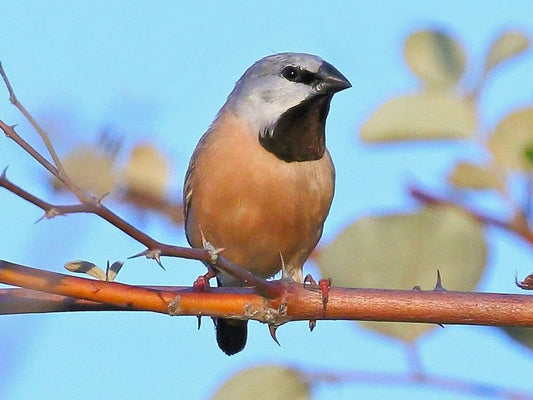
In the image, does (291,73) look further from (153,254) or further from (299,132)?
(153,254)

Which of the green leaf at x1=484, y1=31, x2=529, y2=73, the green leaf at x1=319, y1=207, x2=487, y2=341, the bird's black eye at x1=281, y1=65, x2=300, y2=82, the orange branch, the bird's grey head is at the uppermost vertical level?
the bird's black eye at x1=281, y1=65, x2=300, y2=82

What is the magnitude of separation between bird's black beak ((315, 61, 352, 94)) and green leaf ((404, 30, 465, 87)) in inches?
70.6

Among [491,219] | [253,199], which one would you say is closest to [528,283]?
[491,219]

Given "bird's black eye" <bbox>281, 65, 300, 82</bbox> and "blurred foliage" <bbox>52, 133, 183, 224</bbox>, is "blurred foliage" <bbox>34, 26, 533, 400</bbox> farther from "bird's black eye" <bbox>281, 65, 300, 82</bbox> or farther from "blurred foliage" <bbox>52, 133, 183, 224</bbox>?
"bird's black eye" <bbox>281, 65, 300, 82</bbox>

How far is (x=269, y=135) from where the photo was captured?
176 inches

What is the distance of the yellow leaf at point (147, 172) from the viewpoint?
285 cm

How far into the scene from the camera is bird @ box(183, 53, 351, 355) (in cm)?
431

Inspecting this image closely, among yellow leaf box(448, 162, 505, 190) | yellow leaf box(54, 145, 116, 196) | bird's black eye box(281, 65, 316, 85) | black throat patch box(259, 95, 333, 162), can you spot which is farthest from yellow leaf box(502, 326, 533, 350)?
bird's black eye box(281, 65, 316, 85)

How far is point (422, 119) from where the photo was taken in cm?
233

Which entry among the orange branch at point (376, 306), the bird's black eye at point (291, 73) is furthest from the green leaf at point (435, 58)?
the bird's black eye at point (291, 73)

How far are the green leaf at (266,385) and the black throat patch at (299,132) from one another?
2.26m

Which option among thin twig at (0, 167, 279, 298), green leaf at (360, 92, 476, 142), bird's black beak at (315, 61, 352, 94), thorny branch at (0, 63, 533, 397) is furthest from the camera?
bird's black beak at (315, 61, 352, 94)

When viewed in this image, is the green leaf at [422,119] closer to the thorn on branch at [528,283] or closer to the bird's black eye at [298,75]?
the thorn on branch at [528,283]

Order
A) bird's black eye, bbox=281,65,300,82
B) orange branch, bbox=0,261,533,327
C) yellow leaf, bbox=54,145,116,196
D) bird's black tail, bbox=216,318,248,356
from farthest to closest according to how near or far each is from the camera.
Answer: bird's black tail, bbox=216,318,248,356, bird's black eye, bbox=281,65,300,82, orange branch, bbox=0,261,533,327, yellow leaf, bbox=54,145,116,196
